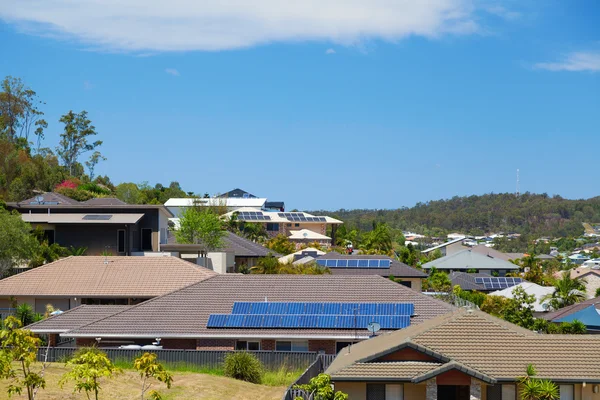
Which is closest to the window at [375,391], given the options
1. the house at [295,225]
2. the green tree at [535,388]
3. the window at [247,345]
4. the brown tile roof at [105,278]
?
the green tree at [535,388]

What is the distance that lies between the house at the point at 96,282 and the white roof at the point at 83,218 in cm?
1072

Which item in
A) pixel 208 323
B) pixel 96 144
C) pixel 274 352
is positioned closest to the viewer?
pixel 274 352

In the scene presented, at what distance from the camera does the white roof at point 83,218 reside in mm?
61938

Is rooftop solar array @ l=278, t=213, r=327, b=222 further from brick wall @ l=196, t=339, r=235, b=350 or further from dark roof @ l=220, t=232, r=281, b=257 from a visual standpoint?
brick wall @ l=196, t=339, r=235, b=350

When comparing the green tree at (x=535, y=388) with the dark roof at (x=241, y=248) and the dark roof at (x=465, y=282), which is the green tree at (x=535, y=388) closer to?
the dark roof at (x=241, y=248)

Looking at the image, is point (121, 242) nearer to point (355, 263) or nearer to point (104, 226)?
point (104, 226)

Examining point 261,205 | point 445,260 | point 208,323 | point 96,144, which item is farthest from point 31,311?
point 261,205

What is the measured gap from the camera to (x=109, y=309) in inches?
1725

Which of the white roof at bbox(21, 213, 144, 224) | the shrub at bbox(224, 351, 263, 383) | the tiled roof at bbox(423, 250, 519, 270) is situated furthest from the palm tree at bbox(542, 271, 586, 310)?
the tiled roof at bbox(423, 250, 519, 270)

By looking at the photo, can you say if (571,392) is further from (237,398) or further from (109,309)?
(109,309)

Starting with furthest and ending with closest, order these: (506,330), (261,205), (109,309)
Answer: (261,205)
(109,309)
(506,330)

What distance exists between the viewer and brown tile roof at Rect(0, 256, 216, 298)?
4831cm

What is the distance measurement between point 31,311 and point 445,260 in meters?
73.1

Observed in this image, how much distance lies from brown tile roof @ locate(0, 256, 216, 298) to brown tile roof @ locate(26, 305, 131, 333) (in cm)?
430
